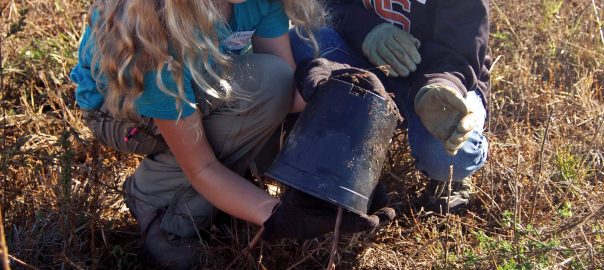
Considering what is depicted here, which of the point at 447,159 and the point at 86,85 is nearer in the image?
the point at 86,85

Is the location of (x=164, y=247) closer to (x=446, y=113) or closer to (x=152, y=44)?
(x=152, y=44)

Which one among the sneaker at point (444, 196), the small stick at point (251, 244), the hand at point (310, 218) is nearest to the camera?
the hand at point (310, 218)

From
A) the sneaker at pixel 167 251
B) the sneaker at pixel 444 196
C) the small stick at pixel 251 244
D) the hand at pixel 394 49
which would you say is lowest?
the sneaker at pixel 444 196

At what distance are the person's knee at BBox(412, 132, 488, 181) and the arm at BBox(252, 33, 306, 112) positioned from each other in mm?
385

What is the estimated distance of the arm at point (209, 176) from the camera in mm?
1931

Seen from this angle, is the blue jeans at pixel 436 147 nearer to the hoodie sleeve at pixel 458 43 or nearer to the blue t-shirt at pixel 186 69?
the hoodie sleeve at pixel 458 43

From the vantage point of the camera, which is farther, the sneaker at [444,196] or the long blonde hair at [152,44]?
the sneaker at [444,196]

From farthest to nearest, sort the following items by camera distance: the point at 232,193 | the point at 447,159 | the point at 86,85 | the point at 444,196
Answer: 1. the point at 444,196
2. the point at 447,159
3. the point at 86,85
4. the point at 232,193

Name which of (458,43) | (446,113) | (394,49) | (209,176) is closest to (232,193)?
(209,176)

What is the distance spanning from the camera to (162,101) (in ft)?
6.16

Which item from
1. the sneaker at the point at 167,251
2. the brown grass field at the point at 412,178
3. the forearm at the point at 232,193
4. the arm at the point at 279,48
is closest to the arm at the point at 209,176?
the forearm at the point at 232,193

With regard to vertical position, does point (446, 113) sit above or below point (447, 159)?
above

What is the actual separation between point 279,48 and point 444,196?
2.37 feet

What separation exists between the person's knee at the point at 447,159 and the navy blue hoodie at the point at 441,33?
0.18 metres
